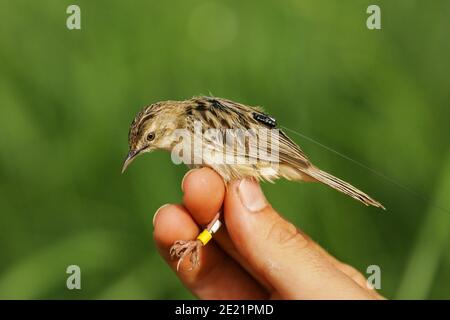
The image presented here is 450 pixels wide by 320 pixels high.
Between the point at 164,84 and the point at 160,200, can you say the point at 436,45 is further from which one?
the point at 160,200

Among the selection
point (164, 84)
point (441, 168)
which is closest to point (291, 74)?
point (164, 84)

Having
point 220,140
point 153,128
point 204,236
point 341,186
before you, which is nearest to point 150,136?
point 153,128

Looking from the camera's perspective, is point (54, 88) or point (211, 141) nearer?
point (211, 141)

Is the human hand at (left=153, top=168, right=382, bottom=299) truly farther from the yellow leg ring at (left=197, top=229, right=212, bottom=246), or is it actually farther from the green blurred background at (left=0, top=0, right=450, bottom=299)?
the green blurred background at (left=0, top=0, right=450, bottom=299)

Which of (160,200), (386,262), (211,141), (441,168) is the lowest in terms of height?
(386,262)

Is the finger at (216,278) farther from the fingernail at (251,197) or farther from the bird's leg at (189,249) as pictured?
the fingernail at (251,197)

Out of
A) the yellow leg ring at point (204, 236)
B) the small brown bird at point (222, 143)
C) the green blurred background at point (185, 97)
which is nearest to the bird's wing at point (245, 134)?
the small brown bird at point (222, 143)
